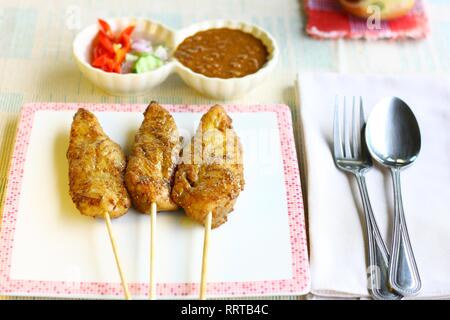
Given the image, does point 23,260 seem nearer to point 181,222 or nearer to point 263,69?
point 181,222

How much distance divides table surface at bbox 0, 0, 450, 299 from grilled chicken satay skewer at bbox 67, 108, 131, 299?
466 millimetres

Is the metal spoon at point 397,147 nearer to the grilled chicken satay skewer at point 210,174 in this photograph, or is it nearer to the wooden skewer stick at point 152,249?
the grilled chicken satay skewer at point 210,174

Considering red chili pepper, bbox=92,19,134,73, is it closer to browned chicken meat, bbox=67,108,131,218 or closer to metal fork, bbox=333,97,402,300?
browned chicken meat, bbox=67,108,131,218

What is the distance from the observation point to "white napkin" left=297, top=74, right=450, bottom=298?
249cm

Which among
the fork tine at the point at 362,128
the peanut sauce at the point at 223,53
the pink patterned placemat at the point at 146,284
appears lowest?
the pink patterned placemat at the point at 146,284

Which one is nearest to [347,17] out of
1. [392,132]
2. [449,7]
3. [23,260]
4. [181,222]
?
[449,7]

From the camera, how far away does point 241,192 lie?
2.64 m

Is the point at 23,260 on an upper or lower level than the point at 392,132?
lower

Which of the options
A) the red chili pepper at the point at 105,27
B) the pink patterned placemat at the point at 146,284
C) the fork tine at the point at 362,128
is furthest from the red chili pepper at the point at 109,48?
the fork tine at the point at 362,128

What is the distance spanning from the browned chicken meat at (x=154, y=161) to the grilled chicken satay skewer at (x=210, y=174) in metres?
0.05

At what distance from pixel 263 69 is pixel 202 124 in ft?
1.99

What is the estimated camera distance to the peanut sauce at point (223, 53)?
10.4 ft

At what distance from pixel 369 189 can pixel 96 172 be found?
1.27m

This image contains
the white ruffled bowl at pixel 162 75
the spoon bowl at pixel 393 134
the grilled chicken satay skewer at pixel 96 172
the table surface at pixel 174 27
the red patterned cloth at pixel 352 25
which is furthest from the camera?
the red patterned cloth at pixel 352 25
